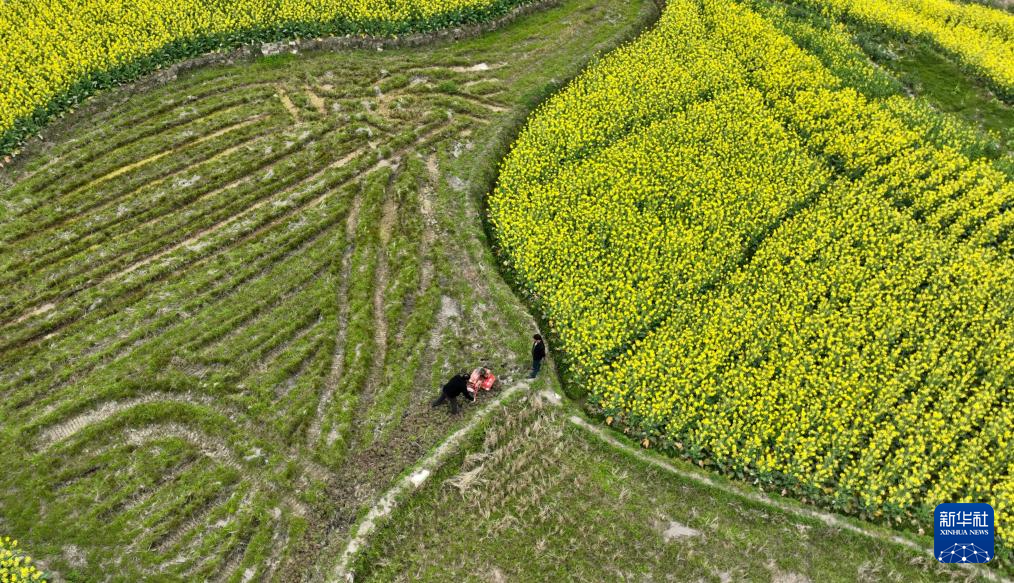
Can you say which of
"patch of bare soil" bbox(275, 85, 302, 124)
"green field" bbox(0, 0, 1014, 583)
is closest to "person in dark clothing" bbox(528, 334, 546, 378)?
"green field" bbox(0, 0, 1014, 583)

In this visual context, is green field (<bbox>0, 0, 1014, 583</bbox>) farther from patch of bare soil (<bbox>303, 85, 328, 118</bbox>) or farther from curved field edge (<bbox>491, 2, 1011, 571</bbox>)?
patch of bare soil (<bbox>303, 85, 328, 118</bbox>)

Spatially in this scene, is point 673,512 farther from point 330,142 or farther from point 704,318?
point 330,142

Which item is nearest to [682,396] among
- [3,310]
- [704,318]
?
[704,318]

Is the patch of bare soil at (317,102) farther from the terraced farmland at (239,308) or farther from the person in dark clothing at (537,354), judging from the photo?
the person in dark clothing at (537,354)

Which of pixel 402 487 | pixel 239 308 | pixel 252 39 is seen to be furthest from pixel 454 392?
pixel 252 39

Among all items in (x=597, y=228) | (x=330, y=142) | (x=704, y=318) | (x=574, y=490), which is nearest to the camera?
(x=574, y=490)

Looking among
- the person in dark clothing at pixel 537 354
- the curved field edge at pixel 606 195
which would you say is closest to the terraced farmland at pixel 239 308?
the person in dark clothing at pixel 537 354
